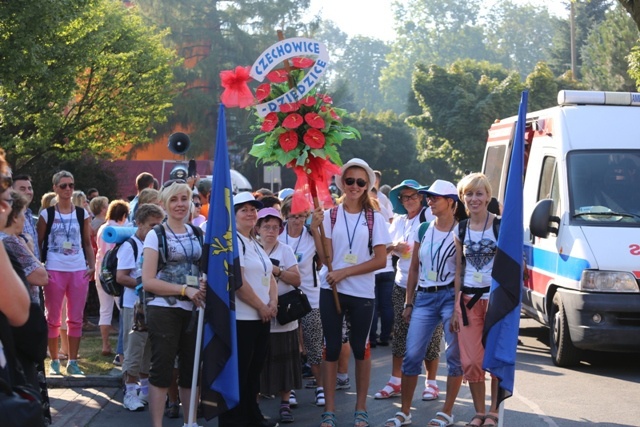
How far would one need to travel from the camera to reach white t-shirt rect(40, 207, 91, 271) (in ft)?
33.4

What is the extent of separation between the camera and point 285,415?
8.70 meters

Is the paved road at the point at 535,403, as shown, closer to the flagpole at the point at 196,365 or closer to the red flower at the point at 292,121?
the flagpole at the point at 196,365

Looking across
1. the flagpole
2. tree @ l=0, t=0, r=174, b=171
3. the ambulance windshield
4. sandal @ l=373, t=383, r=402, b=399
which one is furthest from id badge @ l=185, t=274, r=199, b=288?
tree @ l=0, t=0, r=174, b=171

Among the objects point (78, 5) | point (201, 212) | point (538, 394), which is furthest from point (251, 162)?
point (538, 394)

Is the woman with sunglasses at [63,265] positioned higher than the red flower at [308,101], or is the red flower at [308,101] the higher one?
the red flower at [308,101]

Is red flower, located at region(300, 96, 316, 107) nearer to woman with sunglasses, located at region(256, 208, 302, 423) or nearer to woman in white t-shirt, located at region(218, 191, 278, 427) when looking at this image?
woman in white t-shirt, located at region(218, 191, 278, 427)

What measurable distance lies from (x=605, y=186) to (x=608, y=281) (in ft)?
4.34

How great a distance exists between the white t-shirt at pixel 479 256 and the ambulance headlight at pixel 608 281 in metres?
2.68

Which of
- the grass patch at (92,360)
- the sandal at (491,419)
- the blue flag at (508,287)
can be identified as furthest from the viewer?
the grass patch at (92,360)

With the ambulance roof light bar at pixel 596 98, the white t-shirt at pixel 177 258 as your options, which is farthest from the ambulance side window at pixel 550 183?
the white t-shirt at pixel 177 258

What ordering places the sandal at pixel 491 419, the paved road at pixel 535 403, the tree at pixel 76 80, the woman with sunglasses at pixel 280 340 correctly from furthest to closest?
the tree at pixel 76 80, the woman with sunglasses at pixel 280 340, the paved road at pixel 535 403, the sandal at pixel 491 419

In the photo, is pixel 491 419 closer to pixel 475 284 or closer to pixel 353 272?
pixel 475 284

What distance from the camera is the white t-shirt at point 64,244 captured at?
10.2 metres

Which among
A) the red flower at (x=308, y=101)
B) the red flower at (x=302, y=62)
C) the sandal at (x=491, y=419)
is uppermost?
the red flower at (x=302, y=62)
